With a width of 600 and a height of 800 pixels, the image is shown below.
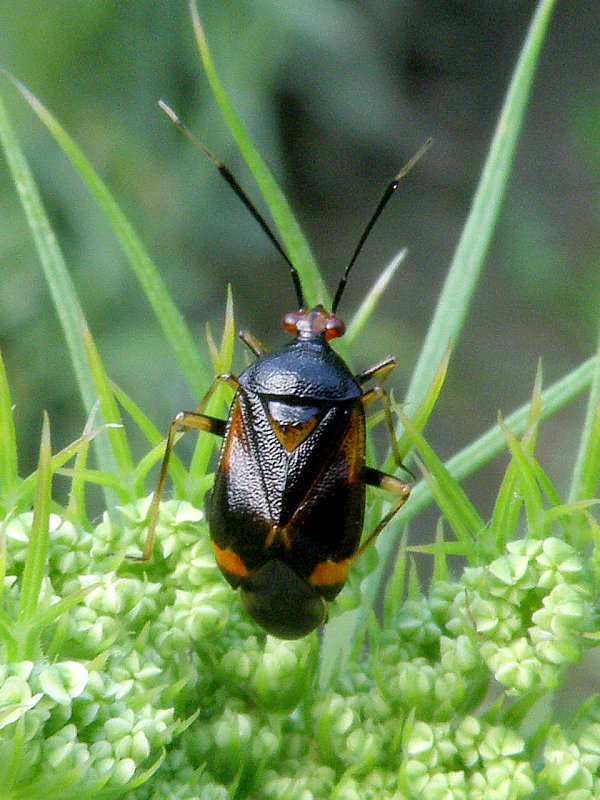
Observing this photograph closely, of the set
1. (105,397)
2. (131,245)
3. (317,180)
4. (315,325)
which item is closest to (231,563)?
(105,397)

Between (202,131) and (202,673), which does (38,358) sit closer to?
(202,131)

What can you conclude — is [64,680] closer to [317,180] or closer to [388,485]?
[388,485]

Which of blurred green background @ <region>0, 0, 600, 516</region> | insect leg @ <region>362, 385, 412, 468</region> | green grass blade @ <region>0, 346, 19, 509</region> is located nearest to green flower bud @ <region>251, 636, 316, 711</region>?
insect leg @ <region>362, 385, 412, 468</region>

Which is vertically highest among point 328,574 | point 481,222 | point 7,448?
point 481,222

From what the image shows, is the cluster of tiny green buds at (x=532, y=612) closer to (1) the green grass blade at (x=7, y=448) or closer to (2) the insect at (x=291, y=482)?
(2) the insect at (x=291, y=482)

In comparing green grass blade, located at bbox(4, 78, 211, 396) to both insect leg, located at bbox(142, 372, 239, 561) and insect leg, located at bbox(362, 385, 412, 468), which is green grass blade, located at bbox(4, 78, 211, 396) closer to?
insect leg, located at bbox(142, 372, 239, 561)

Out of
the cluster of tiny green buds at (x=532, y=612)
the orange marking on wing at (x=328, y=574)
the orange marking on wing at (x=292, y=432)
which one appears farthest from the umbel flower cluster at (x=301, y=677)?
the orange marking on wing at (x=292, y=432)

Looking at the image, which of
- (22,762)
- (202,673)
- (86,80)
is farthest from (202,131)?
(22,762)
